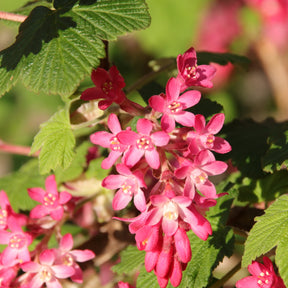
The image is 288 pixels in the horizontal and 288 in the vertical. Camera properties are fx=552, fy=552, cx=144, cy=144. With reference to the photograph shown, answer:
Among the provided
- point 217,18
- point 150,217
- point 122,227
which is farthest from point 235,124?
point 217,18

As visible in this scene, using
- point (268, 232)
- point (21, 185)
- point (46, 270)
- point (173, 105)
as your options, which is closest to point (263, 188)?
point (268, 232)

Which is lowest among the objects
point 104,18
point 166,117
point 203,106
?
point 203,106

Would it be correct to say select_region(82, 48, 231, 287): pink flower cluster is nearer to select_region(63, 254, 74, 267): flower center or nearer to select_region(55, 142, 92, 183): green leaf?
select_region(63, 254, 74, 267): flower center

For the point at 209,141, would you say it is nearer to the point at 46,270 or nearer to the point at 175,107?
the point at 175,107

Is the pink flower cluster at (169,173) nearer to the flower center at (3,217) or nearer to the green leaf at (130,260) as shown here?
the green leaf at (130,260)

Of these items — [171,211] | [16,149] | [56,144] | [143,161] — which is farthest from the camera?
[16,149]

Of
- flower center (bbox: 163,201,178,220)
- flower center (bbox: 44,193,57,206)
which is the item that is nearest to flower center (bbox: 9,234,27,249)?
flower center (bbox: 44,193,57,206)

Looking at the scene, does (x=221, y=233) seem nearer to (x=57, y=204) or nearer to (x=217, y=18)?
(x=57, y=204)
